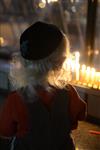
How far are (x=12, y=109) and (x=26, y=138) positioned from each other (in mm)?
173

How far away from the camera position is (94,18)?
14.9 ft

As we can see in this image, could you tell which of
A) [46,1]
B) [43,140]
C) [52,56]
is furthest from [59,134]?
[46,1]

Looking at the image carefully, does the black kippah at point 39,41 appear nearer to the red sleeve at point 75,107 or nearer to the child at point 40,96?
the child at point 40,96

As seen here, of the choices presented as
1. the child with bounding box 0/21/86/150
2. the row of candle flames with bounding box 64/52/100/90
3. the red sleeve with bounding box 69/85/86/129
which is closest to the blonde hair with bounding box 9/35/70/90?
the child with bounding box 0/21/86/150

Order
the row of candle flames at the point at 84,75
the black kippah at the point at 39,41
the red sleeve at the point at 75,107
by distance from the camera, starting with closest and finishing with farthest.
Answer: the black kippah at the point at 39,41 < the red sleeve at the point at 75,107 < the row of candle flames at the point at 84,75

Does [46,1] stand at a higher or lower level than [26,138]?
higher

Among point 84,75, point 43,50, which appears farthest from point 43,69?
point 84,75

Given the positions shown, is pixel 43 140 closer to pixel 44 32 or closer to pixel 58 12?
pixel 44 32

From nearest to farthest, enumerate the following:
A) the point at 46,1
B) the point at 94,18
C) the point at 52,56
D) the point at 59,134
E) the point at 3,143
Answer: the point at 52,56 → the point at 59,134 → the point at 3,143 → the point at 94,18 → the point at 46,1

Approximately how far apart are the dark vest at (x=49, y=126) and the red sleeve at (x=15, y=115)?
0.11ft

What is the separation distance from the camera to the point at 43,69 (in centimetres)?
201

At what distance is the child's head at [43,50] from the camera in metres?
1.99

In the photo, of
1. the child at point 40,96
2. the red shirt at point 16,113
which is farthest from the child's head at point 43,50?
the red shirt at point 16,113

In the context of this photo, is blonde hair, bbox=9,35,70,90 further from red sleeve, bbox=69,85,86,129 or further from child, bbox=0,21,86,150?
red sleeve, bbox=69,85,86,129
